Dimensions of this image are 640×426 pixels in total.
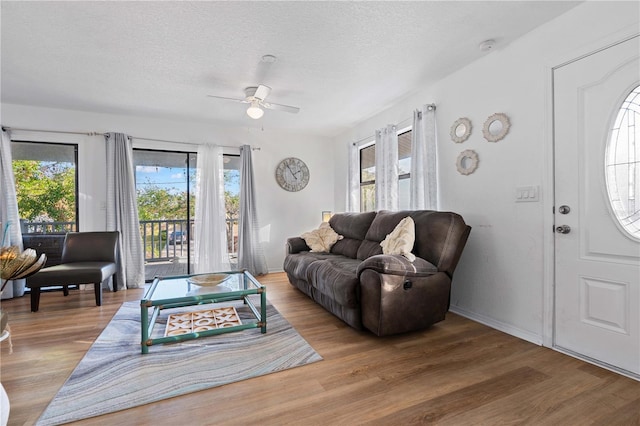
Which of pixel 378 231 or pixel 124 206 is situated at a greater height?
pixel 124 206

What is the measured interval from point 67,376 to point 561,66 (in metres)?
3.94

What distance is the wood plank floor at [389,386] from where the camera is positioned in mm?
1466

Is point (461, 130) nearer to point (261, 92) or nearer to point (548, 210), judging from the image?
point (548, 210)

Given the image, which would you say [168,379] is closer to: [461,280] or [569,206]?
[461,280]

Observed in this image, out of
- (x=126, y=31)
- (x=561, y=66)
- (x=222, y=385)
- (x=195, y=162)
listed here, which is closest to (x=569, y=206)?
(x=561, y=66)

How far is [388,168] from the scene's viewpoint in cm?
389

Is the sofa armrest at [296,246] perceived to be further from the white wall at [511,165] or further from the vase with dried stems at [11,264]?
the vase with dried stems at [11,264]

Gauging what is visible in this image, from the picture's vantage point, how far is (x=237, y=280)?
111 inches

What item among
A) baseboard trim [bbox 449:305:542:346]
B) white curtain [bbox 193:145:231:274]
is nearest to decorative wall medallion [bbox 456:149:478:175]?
baseboard trim [bbox 449:305:542:346]

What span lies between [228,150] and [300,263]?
250 cm

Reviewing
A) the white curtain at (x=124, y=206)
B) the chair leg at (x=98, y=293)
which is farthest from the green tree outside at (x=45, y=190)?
the chair leg at (x=98, y=293)

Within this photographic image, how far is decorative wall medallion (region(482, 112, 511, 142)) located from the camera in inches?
98.3

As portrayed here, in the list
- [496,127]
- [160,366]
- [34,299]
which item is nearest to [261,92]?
[496,127]

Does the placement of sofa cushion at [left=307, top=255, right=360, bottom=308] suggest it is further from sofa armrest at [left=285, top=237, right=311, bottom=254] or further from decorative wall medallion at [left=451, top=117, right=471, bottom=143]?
decorative wall medallion at [left=451, top=117, right=471, bottom=143]
